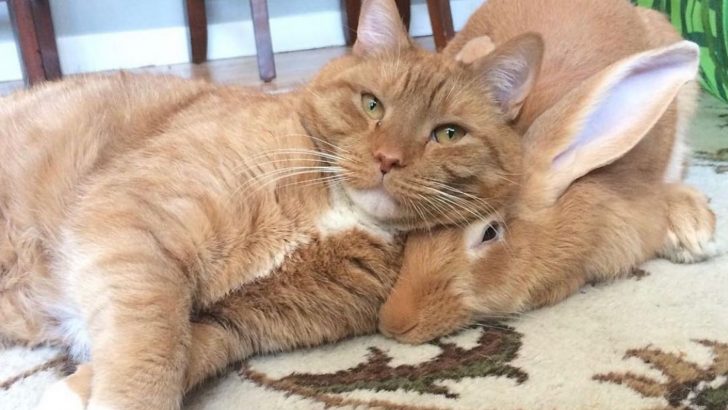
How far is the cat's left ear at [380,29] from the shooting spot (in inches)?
57.0

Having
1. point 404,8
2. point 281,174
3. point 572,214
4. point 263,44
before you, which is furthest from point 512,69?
point 404,8

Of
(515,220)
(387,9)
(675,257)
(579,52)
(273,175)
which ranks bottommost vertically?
(675,257)

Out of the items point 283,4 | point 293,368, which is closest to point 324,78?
point 293,368

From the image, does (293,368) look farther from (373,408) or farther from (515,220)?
(515,220)

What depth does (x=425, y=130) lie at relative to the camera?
125cm

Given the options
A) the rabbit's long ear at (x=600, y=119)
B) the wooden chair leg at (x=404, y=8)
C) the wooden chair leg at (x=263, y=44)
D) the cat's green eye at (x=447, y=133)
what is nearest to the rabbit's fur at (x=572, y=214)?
the rabbit's long ear at (x=600, y=119)

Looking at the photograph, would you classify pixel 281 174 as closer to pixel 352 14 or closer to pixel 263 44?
pixel 263 44

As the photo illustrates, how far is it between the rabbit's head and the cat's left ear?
1.04ft

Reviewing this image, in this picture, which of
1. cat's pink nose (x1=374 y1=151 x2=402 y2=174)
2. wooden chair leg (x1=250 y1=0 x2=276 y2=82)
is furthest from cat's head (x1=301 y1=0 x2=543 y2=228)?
wooden chair leg (x1=250 y1=0 x2=276 y2=82)

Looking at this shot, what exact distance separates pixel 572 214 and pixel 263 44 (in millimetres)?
2271

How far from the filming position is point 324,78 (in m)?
1.47

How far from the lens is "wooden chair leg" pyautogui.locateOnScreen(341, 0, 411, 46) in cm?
411

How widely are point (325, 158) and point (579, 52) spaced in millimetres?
710

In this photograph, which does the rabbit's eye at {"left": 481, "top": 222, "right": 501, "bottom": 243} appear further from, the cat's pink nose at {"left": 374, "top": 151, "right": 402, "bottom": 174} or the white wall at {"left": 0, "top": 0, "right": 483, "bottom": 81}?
the white wall at {"left": 0, "top": 0, "right": 483, "bottom": 81}
